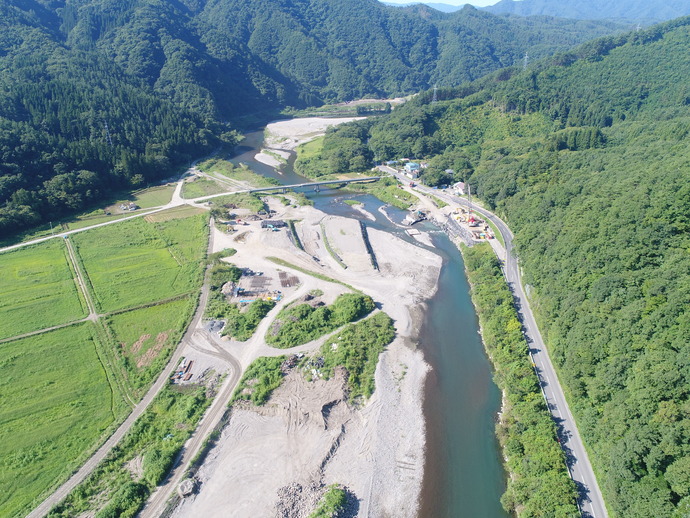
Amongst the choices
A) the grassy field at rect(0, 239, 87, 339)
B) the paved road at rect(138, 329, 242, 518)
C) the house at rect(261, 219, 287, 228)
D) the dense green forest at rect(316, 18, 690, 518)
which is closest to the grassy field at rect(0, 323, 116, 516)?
the grassy field at rect(0, 239, 87, 339)

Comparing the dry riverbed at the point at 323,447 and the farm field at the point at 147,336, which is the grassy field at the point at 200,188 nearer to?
the farm field at the point at 147,336

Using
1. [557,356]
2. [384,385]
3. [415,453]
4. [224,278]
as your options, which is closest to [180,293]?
[224,278]

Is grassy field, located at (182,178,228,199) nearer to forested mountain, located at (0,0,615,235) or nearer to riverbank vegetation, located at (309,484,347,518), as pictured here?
forested mountain, located at (0,0,615,235)

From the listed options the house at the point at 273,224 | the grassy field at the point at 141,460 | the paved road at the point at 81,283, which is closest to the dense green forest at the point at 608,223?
the grassy field at the point at 141,460

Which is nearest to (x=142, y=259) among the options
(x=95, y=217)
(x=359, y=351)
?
(x=95, y=217)

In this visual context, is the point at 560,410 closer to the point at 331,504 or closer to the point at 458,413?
the point at 458,413
